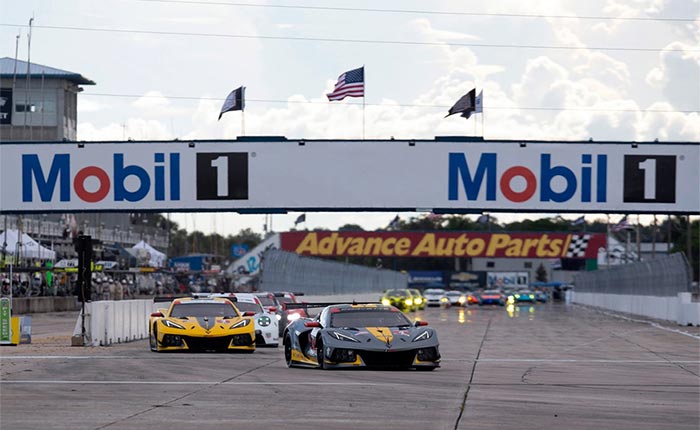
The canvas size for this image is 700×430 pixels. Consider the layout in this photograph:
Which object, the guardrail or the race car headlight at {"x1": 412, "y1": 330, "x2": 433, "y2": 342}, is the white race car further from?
the race car headlight at {"x1": 412, "y1": 330, "x2": 433, "y2": 342}

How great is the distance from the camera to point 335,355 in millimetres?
20047

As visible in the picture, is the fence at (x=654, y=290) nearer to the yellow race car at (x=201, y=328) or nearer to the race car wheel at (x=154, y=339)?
the yellow race car at (x=201, y=328)

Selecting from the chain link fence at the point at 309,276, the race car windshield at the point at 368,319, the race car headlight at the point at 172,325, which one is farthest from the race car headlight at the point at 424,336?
the chain link fence at the point at 309,276

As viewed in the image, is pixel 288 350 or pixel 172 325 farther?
pixel 172 325

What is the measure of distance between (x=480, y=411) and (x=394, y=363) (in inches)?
251

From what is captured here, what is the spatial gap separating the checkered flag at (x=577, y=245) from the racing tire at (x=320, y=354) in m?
117

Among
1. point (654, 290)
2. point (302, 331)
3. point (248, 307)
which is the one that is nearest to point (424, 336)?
point (302, 331)

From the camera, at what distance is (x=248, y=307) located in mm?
28047

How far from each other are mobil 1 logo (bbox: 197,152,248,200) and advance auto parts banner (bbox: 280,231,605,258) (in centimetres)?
9396

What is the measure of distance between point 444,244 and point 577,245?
14710 millimetres

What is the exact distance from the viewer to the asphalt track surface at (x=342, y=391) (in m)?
12.6

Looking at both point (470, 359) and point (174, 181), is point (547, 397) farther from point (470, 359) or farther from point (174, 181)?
point (174, 181)

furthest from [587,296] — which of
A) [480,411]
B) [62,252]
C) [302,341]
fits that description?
[480,411]

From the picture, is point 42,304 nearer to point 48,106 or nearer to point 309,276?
point 309,276
